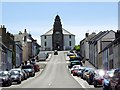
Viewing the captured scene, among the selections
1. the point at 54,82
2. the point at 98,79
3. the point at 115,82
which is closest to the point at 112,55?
the point at 54,82

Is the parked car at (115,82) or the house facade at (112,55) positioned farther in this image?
the house facade at (112,55)

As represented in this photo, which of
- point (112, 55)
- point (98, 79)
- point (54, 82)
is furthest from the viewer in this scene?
point (112, 55)

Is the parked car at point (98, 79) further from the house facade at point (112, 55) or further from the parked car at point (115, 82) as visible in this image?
the house facade at point (112, 55)

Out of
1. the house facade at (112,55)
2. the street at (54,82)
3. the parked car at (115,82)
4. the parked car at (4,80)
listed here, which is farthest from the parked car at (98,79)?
the house facade at (112,55)

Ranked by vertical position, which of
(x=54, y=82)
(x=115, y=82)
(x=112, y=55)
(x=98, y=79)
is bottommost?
(x=54, y=82)

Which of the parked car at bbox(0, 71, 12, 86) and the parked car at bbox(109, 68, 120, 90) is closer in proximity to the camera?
the parked car at bbox(109, 68, 120, 90)

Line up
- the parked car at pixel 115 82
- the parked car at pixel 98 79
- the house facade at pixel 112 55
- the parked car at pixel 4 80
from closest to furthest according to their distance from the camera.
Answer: the parked car at pixel 115 82 < the parked car at pixel 98 79 < the parked car at pixel 4 80 < the house facade at pixel 112 55

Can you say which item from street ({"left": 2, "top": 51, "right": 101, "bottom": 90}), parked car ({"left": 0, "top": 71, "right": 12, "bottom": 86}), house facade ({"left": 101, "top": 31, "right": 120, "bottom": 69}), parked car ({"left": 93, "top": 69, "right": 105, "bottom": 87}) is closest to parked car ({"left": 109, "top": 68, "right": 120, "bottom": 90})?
parked car ({"left": 93, "top": 69, "right": 105, "bottom": 87})

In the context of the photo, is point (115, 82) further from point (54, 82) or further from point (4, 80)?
point (54, 82)

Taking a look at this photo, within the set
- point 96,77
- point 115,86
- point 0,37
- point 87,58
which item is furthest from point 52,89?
point 87,58

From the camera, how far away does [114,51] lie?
229ft

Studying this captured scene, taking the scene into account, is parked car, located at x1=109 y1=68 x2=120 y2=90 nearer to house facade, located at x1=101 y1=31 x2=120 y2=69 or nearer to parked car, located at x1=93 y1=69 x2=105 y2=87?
parked car, located at x1=93 y1=69 x2=105 y2=87

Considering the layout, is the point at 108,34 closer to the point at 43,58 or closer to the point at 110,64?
the point at 110,64

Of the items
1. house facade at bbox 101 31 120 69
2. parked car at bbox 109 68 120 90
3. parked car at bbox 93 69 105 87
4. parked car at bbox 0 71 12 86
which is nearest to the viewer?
parked car at bbox 109 68 120 90
